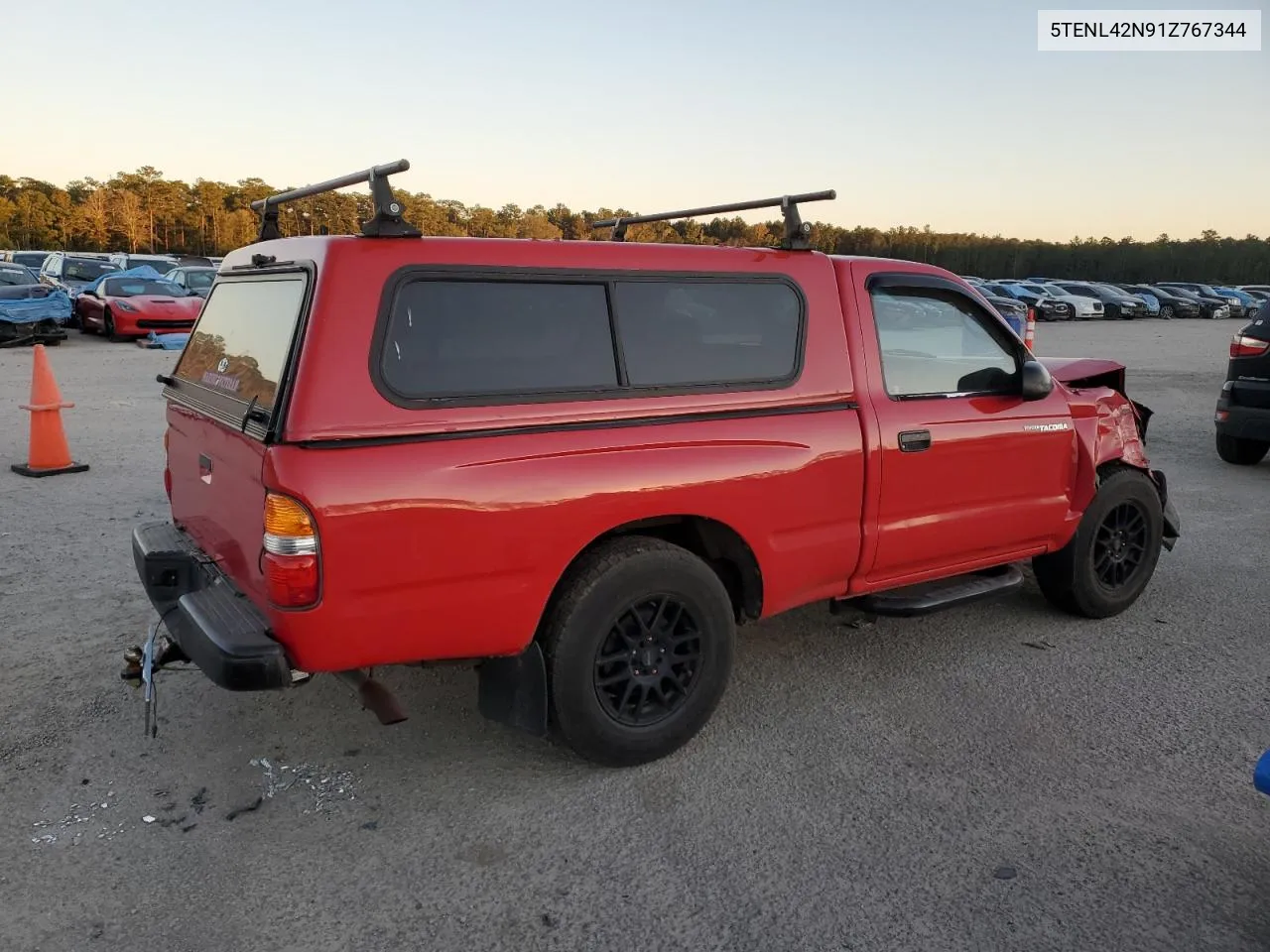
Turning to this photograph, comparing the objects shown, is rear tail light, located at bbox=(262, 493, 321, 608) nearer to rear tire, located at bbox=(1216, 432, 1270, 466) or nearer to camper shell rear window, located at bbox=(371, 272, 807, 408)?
camper shell rear window, located at bbox=(371, 272, 807, 408)

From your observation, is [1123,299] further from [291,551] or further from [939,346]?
[291,551]

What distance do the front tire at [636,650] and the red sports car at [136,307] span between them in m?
18.4

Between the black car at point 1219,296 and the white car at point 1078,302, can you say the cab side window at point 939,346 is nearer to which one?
the white car at point 1078,302

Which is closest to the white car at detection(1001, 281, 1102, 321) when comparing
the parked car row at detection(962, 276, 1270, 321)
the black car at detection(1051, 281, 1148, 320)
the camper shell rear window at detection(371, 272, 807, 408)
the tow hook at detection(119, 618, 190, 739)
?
the parked car row at detection(962, 276, 1270, 321)

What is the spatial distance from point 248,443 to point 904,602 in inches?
111

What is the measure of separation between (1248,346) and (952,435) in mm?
6173

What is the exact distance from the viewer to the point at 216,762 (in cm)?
355

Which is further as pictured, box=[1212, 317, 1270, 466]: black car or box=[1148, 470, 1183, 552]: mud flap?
box=[1212, 317, 1270, 466]: black car

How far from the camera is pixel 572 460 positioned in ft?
10.5

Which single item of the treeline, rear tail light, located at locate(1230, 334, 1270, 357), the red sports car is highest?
the treeline

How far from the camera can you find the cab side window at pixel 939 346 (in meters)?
4.16

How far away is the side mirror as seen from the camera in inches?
171

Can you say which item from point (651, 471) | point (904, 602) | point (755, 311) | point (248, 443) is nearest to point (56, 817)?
point (248, 443)

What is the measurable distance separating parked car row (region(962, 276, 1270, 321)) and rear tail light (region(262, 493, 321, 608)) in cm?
3331
